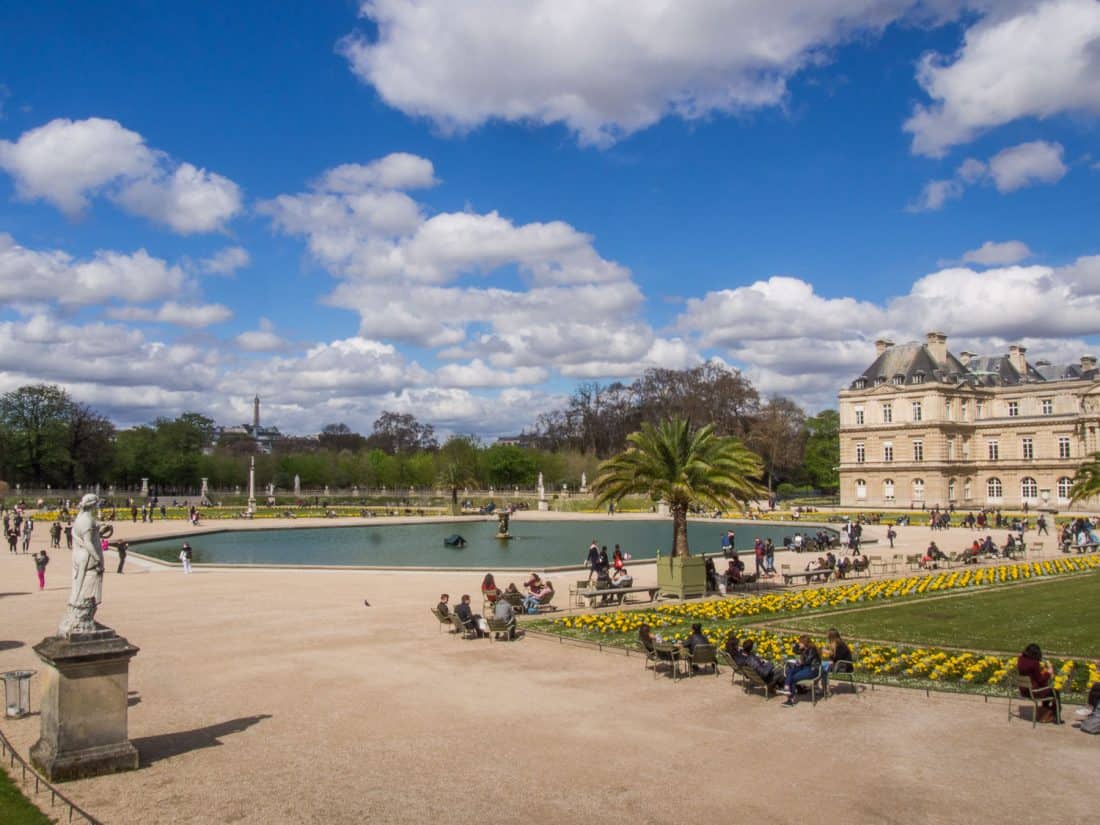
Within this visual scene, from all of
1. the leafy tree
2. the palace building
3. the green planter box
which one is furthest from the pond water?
the leafy tree

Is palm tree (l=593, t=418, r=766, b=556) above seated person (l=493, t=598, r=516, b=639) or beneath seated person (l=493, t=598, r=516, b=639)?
above

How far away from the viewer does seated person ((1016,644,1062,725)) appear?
1225 cm

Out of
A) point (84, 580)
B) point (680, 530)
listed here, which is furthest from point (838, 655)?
point (680, 530)

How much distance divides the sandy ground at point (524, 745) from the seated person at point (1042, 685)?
294 millimetres

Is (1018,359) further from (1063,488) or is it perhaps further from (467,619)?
(467,619)

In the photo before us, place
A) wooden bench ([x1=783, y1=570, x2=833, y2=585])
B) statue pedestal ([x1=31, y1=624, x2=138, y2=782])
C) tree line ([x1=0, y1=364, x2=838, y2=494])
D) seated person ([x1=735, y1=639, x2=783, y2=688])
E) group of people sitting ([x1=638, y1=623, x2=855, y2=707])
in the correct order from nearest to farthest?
statue pedestal ([x1=31, y1=624, x2=138, y2=782]), group of people sitting ([x1=638, y1=623, x2=855, y2=707]), seated person ([x1=735, y1=639, x2=783, y2=688]), wooden bench ([x1=783, y1=570, x2=833, y2=585]), tree line ([x1=0, y1=364, x2=838, y2=494])

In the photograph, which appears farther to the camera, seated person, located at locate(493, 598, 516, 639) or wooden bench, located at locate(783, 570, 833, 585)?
wooden bench, located at locate(783, 570, 833, 585)

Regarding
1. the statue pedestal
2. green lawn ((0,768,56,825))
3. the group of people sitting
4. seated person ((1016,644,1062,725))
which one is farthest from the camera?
the group of people sitting

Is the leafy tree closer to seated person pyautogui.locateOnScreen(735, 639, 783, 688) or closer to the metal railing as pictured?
seated person pyautogui.locateOnScreen(735, 639, 783, 688)

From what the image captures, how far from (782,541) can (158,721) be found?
43824 millimetres

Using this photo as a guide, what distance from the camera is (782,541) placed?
51.6m

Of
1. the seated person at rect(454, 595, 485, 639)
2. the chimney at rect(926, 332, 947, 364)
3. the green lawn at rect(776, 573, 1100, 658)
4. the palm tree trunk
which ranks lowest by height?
the green lawn at rect(776, 573, 1100, 658)

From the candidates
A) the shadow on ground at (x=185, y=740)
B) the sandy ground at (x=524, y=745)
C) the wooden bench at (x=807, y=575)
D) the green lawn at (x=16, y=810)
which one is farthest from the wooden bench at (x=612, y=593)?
the green lawn at (x=16, y=810)

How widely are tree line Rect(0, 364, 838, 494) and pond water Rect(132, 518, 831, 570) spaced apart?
32044 millimetres
